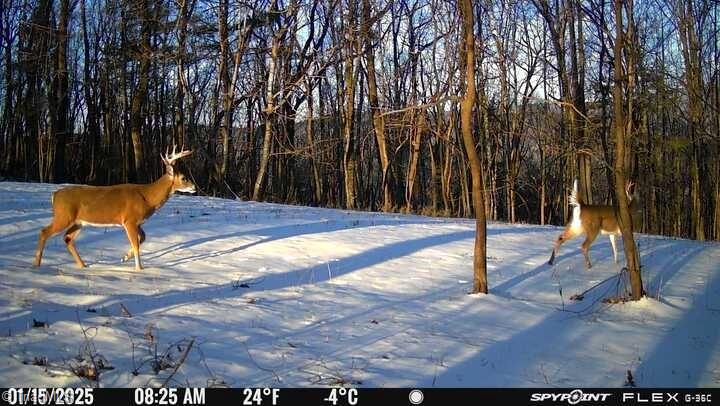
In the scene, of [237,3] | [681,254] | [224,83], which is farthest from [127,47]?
[681,254]

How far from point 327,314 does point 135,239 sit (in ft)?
11.7

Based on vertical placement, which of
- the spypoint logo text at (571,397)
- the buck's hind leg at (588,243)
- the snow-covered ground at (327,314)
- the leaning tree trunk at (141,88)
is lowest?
the spypoint logo text at (571,397)

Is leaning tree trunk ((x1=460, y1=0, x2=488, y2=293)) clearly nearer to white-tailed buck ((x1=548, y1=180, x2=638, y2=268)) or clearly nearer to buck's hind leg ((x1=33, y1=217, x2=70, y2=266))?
white-tailed buck ((x1=548, y1=180, x2=638, y2=268))

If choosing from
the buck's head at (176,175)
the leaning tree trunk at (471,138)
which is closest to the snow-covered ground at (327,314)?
the leaning tree trunk at (471,138)

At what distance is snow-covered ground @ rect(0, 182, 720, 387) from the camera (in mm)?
5848

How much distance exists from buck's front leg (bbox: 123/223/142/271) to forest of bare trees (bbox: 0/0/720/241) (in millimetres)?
12878

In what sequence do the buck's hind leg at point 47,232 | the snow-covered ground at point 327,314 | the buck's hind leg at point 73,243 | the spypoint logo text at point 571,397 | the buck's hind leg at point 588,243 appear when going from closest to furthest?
1. the spypoint logo text at point 571,397
2. the snow-covered ground at point 327,314
3. the buck's hind leg at point 47,232
4. the buck's hind leg at point 73,243
5. the buck's hind leg at point 588,243

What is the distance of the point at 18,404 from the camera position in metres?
4.66

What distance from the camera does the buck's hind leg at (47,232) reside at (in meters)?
9.09

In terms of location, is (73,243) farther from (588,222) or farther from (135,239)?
(588,222)

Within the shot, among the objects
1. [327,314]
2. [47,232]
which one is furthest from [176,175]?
[327,314]

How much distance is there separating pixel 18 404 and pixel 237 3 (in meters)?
24.1

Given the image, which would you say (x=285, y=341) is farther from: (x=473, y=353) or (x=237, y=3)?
(x=237, y=3)

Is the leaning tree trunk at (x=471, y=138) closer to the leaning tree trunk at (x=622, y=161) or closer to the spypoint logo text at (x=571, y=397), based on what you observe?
the leaning tree trunk at (x=622, y=161)
